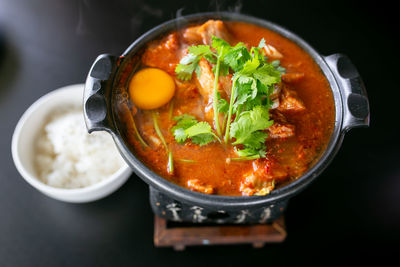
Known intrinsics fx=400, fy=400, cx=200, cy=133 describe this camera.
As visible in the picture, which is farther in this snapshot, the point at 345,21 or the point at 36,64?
the point at 345,21

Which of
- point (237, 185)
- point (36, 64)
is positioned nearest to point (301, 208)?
point (237, 185)

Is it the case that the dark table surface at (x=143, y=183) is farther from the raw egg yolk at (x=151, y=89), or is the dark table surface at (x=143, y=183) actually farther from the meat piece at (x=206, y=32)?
the raw egg yolk at (x=151, y=89)

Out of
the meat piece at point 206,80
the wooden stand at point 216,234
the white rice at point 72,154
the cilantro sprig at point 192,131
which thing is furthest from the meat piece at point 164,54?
the wooden stand at point 216,234

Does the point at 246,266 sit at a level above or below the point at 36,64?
below

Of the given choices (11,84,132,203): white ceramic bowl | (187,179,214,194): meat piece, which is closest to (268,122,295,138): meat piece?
(187,179,214,194): meat piece

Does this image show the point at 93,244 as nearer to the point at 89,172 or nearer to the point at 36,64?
the point at 89,172
